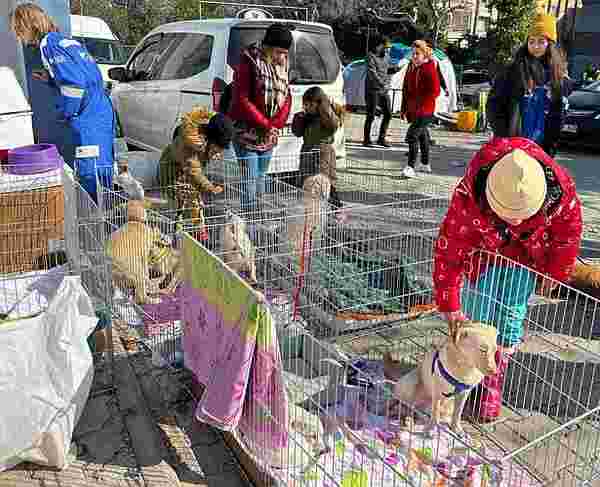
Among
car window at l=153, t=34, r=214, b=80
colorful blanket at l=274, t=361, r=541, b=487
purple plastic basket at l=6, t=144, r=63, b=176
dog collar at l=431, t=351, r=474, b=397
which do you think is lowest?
colorful blanket at l=274, t=361, r=541, b=487

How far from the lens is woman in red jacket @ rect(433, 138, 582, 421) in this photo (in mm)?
2416

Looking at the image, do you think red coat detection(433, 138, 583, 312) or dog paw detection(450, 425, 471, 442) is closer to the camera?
red coat detection(433, 138, 583, 312)

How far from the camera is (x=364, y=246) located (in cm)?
423

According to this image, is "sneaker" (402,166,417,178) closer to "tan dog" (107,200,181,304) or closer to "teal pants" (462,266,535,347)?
"tan dog" (107,200,181,304)

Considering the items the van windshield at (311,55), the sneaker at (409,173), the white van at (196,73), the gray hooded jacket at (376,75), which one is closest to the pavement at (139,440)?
the white van at (196,73)

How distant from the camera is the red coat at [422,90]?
25.5 ft

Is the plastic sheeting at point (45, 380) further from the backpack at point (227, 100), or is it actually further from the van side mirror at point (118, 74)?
the van side mirror at point (118, 74)

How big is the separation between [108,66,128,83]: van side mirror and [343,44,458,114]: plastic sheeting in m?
6.81

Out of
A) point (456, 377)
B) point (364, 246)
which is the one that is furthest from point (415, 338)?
point (456, 377)

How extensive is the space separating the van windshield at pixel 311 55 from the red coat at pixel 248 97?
1.50 meters

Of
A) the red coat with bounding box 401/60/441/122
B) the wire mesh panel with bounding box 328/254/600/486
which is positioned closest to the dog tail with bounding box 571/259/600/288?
the wire mesh panel with bounding box 328/254/600/486

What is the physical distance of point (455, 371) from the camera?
8.40ft

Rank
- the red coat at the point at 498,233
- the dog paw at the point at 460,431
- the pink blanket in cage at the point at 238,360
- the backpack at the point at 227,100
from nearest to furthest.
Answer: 1. the pink blanket in cage at the point at 238,360
2. the red coat at the point at 498,233
3. the dog paw at the point at 460,431
4. the backpack at the point at 227,100

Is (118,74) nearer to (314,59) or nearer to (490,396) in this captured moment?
(314,59)
